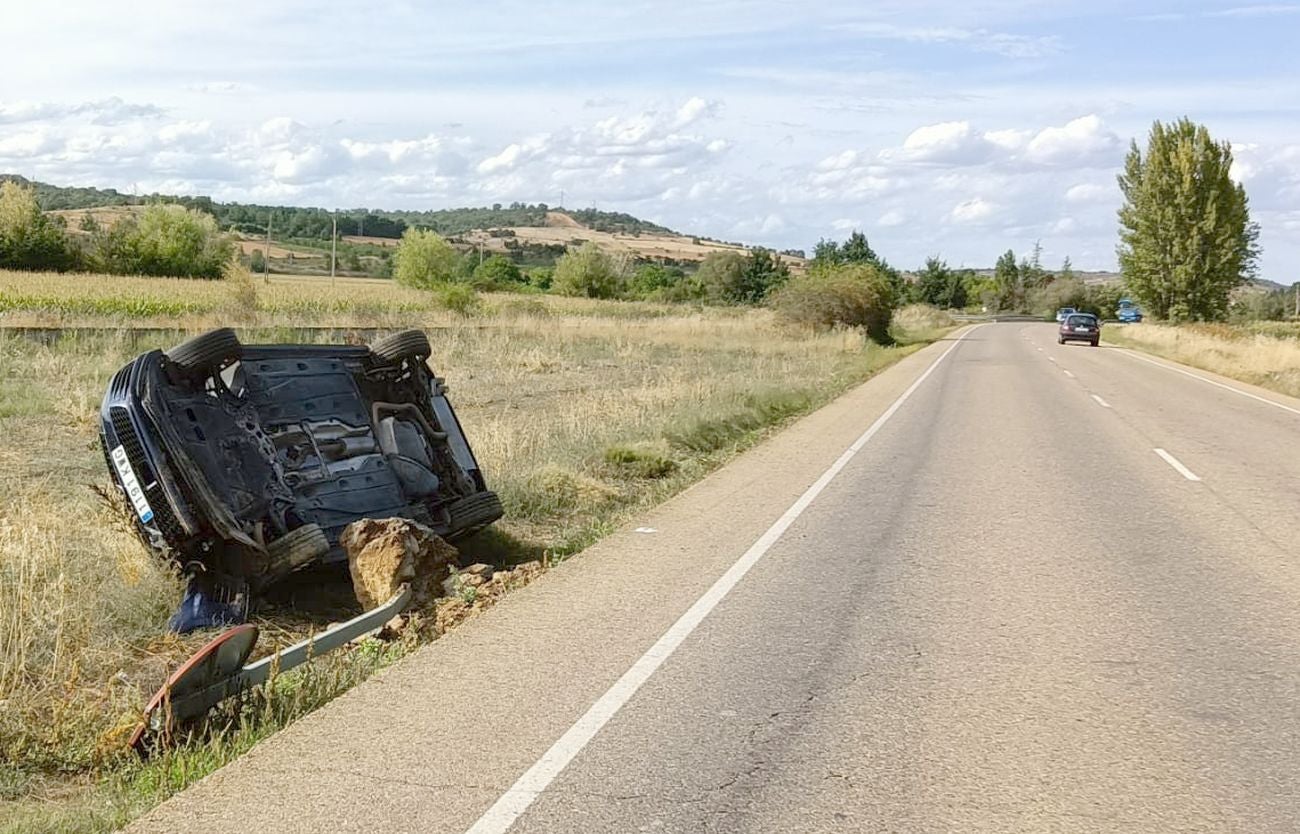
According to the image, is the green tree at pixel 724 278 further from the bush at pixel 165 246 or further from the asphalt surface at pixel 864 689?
the asphalt surface at pixel 864 689

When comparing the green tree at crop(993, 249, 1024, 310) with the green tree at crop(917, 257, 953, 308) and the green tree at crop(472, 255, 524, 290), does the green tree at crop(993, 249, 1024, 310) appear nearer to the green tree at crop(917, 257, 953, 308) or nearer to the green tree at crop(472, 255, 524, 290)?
the green tree at crop(917, 257, 953, 308)

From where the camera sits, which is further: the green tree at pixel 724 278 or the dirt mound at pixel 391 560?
the green tree at pixel 724 278

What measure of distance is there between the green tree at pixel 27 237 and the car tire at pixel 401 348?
63571 mm

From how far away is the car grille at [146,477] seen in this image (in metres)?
7.38

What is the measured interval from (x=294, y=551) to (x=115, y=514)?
5.49 ft

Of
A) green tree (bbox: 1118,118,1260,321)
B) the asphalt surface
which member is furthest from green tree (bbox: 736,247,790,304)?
the asphalt surface

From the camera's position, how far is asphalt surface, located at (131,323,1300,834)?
14.7ft

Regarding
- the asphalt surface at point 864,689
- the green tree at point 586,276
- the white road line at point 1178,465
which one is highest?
the green tree at point 586,276

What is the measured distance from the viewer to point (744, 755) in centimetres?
Answer: 498

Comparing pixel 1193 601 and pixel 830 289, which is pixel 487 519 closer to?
pixel 1193 601

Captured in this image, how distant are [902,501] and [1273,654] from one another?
5.08 metres

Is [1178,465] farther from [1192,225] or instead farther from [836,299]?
[1192,225]

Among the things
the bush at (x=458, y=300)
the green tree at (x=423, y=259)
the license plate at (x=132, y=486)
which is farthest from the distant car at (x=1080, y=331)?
the license plate at (x=132, y=486)

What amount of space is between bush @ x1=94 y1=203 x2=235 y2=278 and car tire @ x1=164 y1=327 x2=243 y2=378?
64.8m
